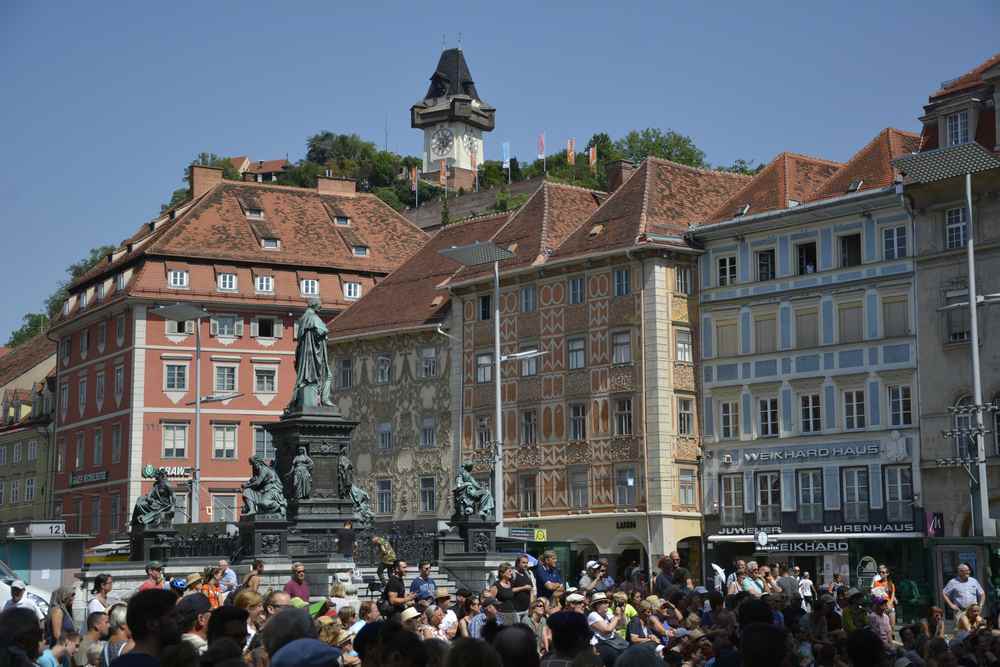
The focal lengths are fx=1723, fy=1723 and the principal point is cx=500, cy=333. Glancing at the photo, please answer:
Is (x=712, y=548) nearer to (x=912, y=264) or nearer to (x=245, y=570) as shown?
(x=912, y=264)

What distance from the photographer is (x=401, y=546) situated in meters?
36.0

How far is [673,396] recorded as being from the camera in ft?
189

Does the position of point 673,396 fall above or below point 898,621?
above

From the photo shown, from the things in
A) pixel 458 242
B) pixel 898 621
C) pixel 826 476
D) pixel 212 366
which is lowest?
pixel 898 621

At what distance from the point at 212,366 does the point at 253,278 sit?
4393 millimetres

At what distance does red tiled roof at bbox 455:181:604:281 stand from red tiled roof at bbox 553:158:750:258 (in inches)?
46.3

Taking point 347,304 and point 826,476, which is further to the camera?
point 347,304

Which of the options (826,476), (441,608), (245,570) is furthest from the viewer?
(826,476)

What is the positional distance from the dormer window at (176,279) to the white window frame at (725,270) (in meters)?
26.0

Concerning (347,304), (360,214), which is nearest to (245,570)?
(347,304)

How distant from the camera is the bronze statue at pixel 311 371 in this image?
3575cm

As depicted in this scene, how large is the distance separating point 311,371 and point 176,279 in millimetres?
39117

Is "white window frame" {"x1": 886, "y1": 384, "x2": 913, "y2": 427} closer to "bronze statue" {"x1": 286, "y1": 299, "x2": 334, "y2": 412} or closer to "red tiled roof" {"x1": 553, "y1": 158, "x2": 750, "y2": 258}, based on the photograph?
"red tiled roof" {"x1": 553, "y1": 158, "x2": 750, "y2": 258}

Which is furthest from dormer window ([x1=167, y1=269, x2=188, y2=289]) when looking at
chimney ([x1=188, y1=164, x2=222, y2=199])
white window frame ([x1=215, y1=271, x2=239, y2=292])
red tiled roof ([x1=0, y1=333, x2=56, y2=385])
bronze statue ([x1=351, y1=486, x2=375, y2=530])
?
bronze statue ([x1=351, y1=486, x2=375, y2=530])
